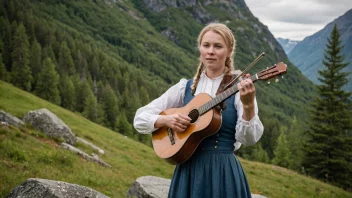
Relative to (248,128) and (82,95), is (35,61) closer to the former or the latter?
(82,95)

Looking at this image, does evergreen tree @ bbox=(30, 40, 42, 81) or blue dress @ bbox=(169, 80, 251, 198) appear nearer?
blue dress @ bbox=(169, 80, 251, 198)

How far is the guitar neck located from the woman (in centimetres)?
14

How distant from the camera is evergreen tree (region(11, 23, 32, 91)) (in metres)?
62.3

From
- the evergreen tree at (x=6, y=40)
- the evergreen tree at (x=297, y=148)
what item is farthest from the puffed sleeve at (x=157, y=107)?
the evergreen tree at (x=6, y=40)

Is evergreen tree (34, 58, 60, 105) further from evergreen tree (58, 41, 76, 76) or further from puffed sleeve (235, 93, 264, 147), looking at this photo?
puffed sleeve (235, 93, 264, 147)

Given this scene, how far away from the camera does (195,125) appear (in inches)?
141

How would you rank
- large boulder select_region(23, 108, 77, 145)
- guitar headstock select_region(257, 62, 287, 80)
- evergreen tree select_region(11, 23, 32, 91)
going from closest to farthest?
guitar headstock select_region(257, 62, 287, 80), large boulder select_region(23, 108, 77, 145), evergreen tree select_region(11, 23, 32, 91)

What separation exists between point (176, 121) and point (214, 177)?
30.1 inches

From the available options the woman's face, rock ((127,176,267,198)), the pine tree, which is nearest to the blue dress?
the woman's face

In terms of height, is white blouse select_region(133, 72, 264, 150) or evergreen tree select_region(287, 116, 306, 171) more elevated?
white blouse select_region(133, 72, 264, 150)

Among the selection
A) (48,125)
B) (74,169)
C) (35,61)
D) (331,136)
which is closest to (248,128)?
(74,169)

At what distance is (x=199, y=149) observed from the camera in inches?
144

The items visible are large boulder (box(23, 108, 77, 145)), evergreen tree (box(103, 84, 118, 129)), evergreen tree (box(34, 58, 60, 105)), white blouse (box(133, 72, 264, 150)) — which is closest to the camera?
white blouse (box(133, 72, 264, 150))

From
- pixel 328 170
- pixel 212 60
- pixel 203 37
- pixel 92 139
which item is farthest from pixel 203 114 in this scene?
pixel 328 170
